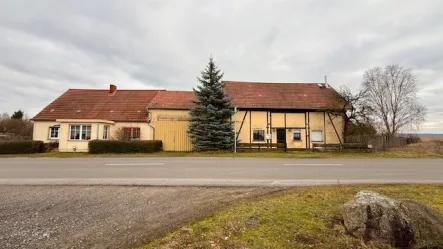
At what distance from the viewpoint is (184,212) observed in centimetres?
532

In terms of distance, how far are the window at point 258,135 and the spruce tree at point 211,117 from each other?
130 inches

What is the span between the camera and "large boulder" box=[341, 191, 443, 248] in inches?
148

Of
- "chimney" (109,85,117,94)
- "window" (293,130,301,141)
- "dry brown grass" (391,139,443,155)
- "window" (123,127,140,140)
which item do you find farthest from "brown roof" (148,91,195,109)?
"dry brown grass" (391,139,443,155)

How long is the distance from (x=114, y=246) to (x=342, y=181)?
731 cm

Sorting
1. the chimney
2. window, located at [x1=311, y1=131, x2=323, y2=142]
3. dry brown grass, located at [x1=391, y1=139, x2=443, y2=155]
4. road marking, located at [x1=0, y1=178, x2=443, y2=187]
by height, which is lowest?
road marking, located at [x1=0, y1=178, x2=443, y2=187]

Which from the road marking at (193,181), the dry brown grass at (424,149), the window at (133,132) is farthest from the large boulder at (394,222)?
the window at (133,132)

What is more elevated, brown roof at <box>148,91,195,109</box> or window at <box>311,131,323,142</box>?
brown roof at <box>148,91,195,109</box>

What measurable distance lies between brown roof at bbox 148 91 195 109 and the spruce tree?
Result: 88.1 inches

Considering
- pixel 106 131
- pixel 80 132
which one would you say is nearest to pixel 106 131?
pixel 106 131

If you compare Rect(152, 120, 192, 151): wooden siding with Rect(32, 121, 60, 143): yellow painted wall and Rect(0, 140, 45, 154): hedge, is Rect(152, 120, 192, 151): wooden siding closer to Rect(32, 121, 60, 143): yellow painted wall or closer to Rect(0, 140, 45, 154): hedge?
Rect(0, 140, 45, 154): hedge

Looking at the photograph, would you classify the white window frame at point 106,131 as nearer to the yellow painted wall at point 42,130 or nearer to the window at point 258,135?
the yellow painted wall at point 42,130

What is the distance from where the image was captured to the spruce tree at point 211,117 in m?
21.6

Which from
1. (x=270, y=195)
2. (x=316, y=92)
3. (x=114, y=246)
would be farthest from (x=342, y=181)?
(x=316, y=92)

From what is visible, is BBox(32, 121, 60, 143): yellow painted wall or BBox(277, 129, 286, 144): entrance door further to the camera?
BBox(277, 129, 286, 144): entrance door
